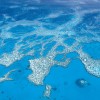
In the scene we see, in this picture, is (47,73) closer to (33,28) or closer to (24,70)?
(24,70)

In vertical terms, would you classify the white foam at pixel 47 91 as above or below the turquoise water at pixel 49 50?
below

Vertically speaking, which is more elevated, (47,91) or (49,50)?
(49,50)

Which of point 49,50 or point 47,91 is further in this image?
point 49,50

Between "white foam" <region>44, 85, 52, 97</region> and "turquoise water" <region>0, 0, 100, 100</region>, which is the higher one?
"turquoise water" <region>0, 0, 100, 100</region>

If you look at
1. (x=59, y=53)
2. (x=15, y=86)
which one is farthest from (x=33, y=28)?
(x=15, y=86)

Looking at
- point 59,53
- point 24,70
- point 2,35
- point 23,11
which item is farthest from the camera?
point 23,11

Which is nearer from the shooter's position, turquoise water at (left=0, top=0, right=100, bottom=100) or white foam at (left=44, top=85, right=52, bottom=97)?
white foam at (left=44, top=85, right=52, bottom=97)

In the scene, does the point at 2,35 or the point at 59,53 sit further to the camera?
the point at 2,35

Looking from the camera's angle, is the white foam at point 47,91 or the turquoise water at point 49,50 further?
the turquoise water at point 49,50
